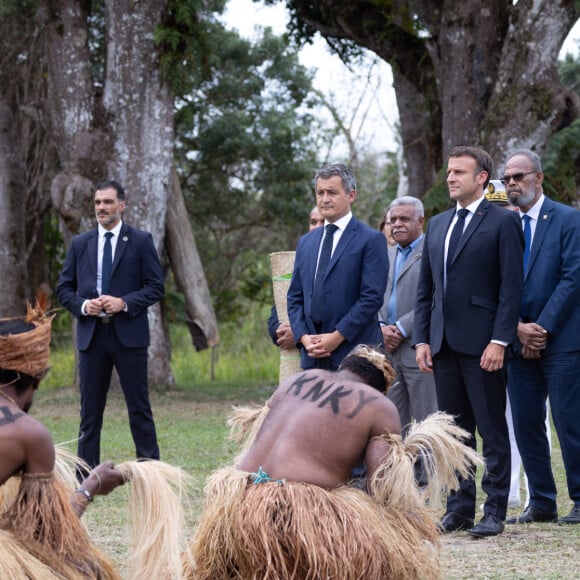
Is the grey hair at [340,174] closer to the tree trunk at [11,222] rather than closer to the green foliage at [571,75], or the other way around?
the tree trunk at [11,222]

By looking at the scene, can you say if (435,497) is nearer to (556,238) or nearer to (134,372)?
(556,238)

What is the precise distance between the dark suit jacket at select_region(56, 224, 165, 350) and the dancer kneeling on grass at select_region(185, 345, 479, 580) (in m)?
2.81

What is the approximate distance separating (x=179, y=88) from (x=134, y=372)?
24.2 feet

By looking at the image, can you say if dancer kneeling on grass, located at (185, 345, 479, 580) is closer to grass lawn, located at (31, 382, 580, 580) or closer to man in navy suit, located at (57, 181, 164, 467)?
grass lawn, located at (31, 382, 580, 580)

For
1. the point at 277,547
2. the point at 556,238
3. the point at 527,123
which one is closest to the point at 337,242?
the point at 556,238

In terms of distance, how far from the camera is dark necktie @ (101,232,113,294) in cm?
785

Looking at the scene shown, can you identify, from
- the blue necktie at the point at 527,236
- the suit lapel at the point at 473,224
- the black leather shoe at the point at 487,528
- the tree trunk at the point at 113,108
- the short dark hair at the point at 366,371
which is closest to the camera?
the short dark hair at the point at 366,371

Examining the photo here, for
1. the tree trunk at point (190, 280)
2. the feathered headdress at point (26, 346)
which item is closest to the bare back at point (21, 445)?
the feathered headdress at point (26, 346)

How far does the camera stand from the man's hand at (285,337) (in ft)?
23.3

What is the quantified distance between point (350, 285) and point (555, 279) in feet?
3.90

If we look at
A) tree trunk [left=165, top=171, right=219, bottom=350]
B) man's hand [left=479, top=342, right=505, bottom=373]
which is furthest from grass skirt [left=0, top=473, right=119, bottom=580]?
tree trunk [left=165, top=171, right=219, bottom=350]

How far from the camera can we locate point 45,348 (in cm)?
434

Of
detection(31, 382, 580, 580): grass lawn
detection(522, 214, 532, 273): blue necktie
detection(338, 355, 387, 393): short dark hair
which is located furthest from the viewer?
detection(522, 214, 532, 273): blue necktie

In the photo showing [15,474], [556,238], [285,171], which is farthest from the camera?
[285,171]
